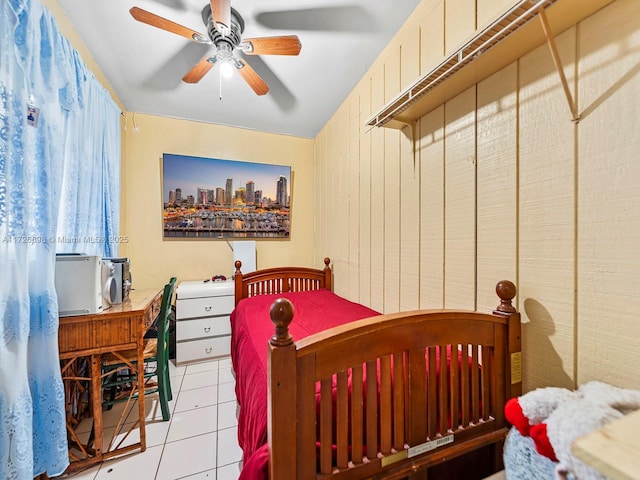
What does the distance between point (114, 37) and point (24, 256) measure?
64.6 inches

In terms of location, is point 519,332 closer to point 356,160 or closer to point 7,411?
point 356,160

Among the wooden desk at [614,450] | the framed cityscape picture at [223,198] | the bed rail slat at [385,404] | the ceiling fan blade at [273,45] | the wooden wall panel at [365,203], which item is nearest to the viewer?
the wooden desk at [614,450]

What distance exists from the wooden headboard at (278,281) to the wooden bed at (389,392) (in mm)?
1735

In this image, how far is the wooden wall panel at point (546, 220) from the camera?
88cm

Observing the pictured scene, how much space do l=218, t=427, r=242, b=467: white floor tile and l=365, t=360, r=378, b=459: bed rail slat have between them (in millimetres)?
1139

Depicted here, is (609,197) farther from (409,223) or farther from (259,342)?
(259,342)

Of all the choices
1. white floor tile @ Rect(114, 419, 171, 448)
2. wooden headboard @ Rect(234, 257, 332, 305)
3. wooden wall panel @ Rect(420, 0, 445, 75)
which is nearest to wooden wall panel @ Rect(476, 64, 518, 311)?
wooden wall panel @ Rect(420, 0, 445, 75)

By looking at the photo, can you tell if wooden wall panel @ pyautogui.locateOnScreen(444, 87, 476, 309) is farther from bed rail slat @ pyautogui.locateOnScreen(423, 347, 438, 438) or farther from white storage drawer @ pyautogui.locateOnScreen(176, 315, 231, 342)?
white storage drawer @ pyautogui.locateOnScreen(176, 315, 231, 342)

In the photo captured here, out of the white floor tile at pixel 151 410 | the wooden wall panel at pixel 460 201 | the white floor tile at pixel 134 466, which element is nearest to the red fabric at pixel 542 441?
the wooden wall panel at pixel 460 201

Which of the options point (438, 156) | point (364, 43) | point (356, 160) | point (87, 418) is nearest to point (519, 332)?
point (438, 156)

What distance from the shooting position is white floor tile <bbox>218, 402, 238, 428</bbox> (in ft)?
5.95

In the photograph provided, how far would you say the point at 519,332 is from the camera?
3.28ft

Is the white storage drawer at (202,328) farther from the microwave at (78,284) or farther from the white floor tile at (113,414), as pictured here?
the microwave at (78,284)

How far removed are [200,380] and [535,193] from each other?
276 centimetres
